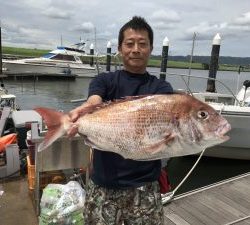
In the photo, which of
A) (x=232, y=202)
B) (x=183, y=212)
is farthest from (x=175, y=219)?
(x=232, y=202)

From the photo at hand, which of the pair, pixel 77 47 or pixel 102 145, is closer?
pixel 102 145

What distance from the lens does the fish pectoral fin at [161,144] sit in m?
2.03

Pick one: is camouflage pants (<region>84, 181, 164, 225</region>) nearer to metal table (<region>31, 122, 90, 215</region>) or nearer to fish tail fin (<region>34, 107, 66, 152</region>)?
fish tail fin (<region>34, 107, 66, 152</region>)

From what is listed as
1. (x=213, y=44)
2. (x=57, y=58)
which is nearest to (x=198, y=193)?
(x=213, y=44)

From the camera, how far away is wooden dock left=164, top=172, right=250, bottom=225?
475 centimetres

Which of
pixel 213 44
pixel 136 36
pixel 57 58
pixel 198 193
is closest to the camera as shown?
pixel 136 36

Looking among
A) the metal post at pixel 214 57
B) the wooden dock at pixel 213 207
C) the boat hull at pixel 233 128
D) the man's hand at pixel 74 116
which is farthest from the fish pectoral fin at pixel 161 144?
the metal post at pixel 214 57

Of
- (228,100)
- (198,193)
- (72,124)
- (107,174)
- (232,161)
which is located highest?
(72,124)

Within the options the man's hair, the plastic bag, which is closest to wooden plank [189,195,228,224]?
the plastic bag

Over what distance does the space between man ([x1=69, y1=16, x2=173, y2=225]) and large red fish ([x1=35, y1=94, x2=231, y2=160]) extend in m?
0.21

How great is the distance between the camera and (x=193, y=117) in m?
2.06

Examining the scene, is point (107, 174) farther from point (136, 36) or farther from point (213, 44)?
point (213, 44)

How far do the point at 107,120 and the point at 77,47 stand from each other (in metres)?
39.6

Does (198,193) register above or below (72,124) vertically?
below
